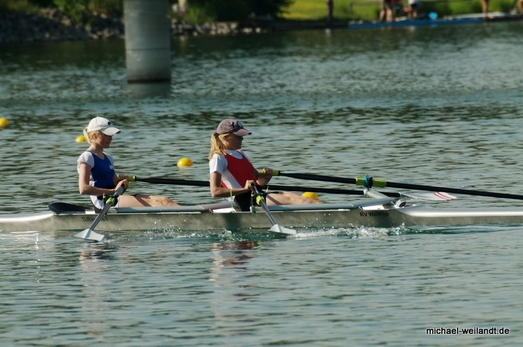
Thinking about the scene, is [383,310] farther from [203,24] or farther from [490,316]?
[203,24]

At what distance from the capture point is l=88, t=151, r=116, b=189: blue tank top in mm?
17719

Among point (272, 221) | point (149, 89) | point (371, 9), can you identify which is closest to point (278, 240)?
point (272, 221)

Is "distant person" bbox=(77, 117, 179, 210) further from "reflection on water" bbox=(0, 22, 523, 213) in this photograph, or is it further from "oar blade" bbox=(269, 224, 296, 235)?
"reflection on water" bbox=(0, 22, 523, 213)

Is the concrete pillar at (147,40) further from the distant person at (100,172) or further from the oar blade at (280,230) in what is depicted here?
the oar blade at (280,230)

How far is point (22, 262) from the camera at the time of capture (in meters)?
16.7

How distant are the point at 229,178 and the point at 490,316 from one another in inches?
209

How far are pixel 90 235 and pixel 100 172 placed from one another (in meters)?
0.83

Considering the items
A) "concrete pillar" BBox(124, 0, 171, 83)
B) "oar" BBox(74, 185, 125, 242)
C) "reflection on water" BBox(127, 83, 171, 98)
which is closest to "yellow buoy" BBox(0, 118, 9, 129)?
"reflection on water" BBox(127, 83, 171, 98)

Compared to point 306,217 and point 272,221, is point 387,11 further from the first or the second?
point 272,221

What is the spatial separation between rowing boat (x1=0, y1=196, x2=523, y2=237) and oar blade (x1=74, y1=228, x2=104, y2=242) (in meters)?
0.38

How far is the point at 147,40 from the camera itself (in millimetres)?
43375

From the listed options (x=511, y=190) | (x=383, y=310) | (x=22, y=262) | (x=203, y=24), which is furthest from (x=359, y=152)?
(x=203, y=24)

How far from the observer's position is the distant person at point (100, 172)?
690 inches

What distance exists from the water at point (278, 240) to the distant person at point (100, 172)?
513 mm
